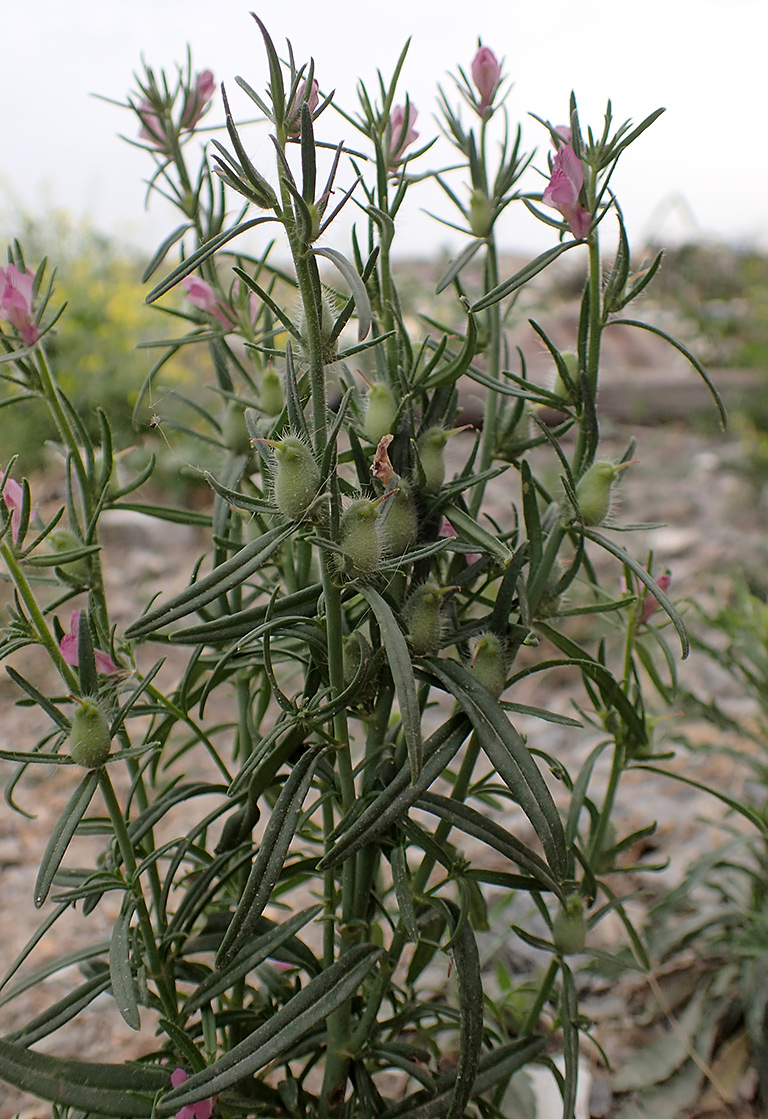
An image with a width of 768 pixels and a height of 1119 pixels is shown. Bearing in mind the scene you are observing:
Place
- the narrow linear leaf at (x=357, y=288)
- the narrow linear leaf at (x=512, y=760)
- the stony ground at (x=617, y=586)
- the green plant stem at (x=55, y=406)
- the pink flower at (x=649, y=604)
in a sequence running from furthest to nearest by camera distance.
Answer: the stony ground at (x=617, y=586)
the pink flower at (x=649, y=604)
the green plant stem at (x=55, y=406)
the narrow linear leaf at (x=512, y=760)
the narrow linear leaf at (x=357, y=288)

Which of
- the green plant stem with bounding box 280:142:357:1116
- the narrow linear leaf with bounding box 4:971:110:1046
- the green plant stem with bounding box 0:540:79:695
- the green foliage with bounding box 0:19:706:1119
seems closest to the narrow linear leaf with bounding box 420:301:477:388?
the green foliage with bounding box 0:19:706:1119

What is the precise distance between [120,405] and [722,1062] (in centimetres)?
274

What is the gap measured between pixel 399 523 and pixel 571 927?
0.42 meters

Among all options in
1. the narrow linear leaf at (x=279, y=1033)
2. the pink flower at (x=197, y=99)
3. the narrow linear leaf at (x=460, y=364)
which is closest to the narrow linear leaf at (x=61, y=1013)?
the narrow linear leaf at (x=279, y=1033)

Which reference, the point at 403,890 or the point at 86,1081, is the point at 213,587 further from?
the point at 86,1081

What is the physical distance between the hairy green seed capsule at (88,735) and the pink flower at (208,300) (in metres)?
0.37

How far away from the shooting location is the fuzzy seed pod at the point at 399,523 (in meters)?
0.66

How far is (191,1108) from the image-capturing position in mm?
733

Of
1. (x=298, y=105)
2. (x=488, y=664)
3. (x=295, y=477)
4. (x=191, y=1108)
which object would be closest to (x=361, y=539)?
(x=295, y=477)

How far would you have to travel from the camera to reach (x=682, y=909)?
129 centimetres

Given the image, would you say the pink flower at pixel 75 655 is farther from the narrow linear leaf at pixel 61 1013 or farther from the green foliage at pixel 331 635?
the narrow linear leaf at pixel 61 1013

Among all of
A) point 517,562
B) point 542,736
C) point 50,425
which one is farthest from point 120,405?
point 517,562

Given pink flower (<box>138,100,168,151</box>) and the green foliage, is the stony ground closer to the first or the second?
the green foliage

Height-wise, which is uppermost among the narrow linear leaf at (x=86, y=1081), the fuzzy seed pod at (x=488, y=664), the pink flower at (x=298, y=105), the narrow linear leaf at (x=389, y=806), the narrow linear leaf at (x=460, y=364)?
the pink flower at (x=298, y=105)
